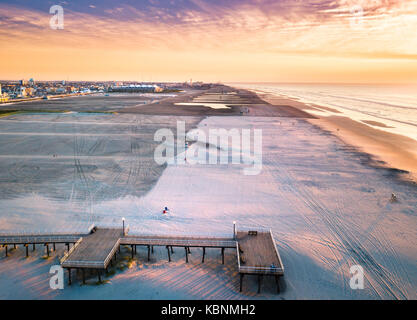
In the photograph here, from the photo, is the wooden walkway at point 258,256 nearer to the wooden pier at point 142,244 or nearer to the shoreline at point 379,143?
the wooden pier at point 142,244

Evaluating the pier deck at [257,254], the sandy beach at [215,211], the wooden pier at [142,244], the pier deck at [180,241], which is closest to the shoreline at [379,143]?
the sandy beach at [215,211]

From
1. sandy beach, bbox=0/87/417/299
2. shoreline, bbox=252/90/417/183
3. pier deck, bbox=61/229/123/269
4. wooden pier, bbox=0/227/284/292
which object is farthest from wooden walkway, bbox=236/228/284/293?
shoreline, bbox=252/90/417/183

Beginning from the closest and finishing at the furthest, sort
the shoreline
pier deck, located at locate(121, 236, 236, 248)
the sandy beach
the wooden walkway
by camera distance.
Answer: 1. the wooden walkway
2. the sandy beach
3. pier deck, located at locate(121, 236, 236, 248)
4. the shoreline

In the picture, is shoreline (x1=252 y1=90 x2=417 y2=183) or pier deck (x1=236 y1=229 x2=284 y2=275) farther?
shoreline (x1=252 y1=90 x2=417 y2=183)

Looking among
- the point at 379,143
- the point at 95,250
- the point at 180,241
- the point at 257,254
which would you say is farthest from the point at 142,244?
the point at 379,143

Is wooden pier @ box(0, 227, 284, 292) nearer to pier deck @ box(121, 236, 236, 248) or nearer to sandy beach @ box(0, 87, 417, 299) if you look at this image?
pier deck @ box(121, 236, 236, 248)

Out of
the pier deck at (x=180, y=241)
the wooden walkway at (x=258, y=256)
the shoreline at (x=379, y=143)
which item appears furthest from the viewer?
the shoreline at (x=379, y=143)
